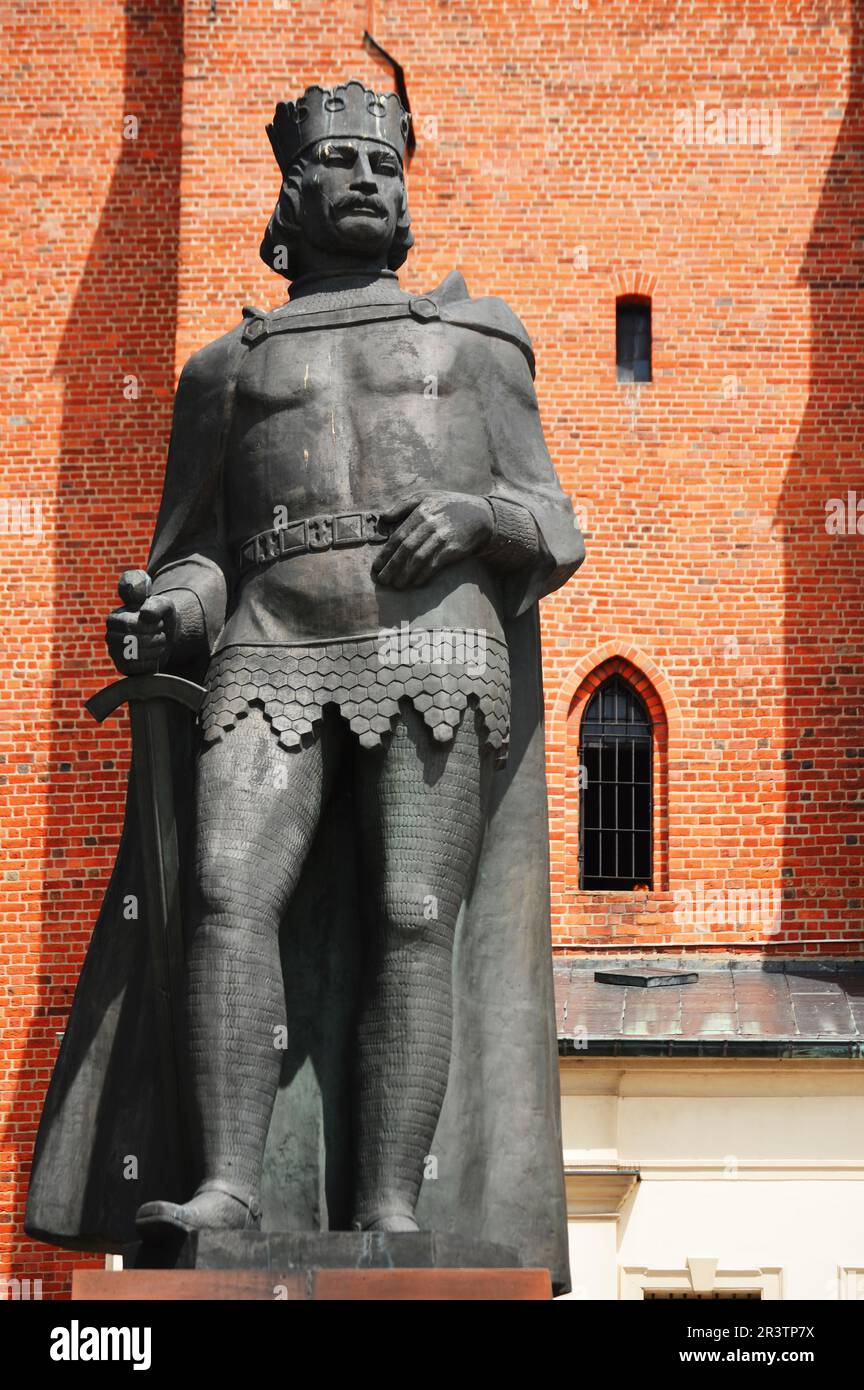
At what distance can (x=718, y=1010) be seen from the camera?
65.1ft

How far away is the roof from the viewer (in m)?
18.8

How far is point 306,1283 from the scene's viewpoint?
5.52 metres

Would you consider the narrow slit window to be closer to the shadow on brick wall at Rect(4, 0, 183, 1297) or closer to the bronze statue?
the shadow on brick wall at Rect(4, 0, 183, 1297)

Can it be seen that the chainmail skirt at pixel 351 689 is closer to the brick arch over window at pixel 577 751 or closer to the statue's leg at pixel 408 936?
the statue's leg at pixel 408 936

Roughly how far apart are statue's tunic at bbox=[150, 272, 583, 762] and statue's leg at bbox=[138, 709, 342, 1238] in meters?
0.08

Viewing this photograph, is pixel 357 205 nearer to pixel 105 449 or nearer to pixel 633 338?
pixel 633 338

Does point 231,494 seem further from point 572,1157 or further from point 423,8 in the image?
point 423,8

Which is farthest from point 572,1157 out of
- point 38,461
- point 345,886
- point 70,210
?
point 345,886

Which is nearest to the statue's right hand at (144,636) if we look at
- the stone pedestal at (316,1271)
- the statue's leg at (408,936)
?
the statue's leg at (408,936)

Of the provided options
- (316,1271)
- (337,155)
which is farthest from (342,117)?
(316,1271)

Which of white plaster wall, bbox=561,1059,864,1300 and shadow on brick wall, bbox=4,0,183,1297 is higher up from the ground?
shadow on brick wall, bbox=4,0,183,1297

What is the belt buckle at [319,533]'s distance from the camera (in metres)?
6.27

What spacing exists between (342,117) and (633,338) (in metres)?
16.3

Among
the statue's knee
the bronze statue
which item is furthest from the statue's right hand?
the statue's knee
